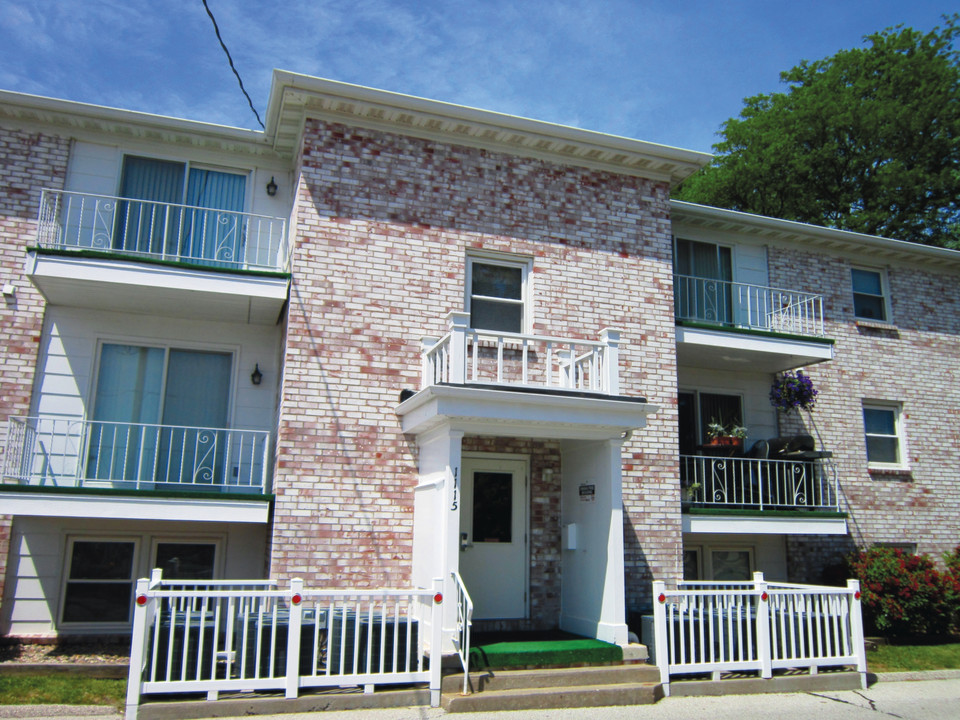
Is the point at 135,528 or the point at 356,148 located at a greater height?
the point at 356,148

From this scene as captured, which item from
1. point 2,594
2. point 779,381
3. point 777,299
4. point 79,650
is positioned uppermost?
point 777,299

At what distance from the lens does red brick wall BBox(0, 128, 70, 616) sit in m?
10.8

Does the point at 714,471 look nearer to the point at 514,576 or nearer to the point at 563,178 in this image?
the point at 514,576

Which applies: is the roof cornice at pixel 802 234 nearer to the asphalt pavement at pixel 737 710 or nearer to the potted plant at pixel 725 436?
the potted plant at pixel 725 436

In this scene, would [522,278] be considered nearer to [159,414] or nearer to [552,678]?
[159,414]

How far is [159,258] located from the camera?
1163 cm

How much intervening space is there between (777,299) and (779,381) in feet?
5.73

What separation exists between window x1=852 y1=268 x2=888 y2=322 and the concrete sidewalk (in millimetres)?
7987

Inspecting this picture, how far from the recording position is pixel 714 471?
1265 cm

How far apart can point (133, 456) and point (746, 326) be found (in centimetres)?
1053

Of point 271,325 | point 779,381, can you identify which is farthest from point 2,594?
point 779,381

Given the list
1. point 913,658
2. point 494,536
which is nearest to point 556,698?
point 494,536

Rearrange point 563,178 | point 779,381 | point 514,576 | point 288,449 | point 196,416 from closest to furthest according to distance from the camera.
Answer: point 288,449
point 514,576
point 196,416
point 563,178
point 779,381

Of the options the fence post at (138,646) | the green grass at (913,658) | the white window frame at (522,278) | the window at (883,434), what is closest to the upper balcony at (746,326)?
the window at (883,434)
